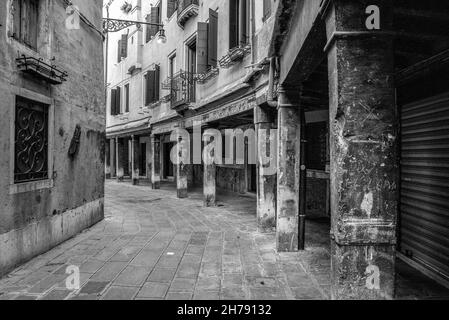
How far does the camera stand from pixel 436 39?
143 inches

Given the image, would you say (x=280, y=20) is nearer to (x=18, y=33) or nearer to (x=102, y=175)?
(x=18, y=33)

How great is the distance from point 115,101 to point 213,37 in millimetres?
12776

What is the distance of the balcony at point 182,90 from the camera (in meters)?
A: 11.4

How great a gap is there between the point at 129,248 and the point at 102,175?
3230 millimetres

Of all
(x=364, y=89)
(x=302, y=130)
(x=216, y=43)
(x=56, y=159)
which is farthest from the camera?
(x=216, y=43)

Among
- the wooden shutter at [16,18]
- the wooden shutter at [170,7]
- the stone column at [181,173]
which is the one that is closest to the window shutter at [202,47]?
the stone column at [181,173]

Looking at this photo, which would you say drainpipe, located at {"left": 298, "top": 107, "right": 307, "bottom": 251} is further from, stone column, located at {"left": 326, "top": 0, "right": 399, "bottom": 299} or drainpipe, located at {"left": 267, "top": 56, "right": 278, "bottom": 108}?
stone column, located at {"left": 326, "top": 0, "right": 399, "bottom": 299}

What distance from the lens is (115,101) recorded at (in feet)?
67.3

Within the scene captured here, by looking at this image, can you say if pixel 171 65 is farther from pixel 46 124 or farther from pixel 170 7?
pixel 46 124

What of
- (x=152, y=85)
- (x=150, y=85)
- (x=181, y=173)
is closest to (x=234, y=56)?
(x=181, y=173)

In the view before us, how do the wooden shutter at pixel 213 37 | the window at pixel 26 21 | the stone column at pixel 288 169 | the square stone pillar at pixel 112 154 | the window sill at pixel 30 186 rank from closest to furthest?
the window sill at pixel 30 186
the window at pixel 26 21
the stone column at pixel 288 169
the wooden shutter at pixel 213 37
the square stone pillar at pixel 112 154

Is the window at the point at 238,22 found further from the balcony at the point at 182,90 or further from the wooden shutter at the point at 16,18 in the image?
the wooden shutter at the point at 16,18

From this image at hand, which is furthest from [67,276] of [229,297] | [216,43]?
[216,43]

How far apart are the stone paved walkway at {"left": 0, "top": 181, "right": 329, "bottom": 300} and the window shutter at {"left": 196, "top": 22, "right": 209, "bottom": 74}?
5197 mm
